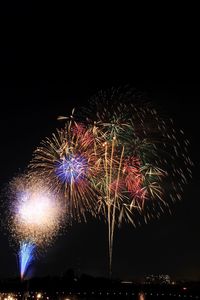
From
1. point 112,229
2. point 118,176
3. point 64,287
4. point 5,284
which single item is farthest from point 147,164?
point 64,287

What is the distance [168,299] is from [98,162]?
161 metres

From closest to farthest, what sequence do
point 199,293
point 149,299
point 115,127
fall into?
point 115,127, point 149,299, point 199,293

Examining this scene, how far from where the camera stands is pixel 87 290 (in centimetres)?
19962

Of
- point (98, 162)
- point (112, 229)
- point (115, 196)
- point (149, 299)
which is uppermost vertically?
point (149, 299)

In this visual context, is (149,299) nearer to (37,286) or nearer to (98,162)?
(37,286)

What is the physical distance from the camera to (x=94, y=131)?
27250 mm

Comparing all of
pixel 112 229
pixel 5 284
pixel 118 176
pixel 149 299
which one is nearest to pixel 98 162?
pixel 118 176

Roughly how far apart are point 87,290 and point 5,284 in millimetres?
36098

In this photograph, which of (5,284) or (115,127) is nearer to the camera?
(115,127)

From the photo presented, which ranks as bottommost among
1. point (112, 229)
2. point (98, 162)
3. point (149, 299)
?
point (112, 229)

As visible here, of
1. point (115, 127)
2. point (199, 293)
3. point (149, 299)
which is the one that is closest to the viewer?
point (115, 127)

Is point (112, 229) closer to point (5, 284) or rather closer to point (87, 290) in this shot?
point (5, 284)

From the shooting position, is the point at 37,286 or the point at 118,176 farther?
the point at 37,286

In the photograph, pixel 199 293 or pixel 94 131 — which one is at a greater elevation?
pixel 199 293
